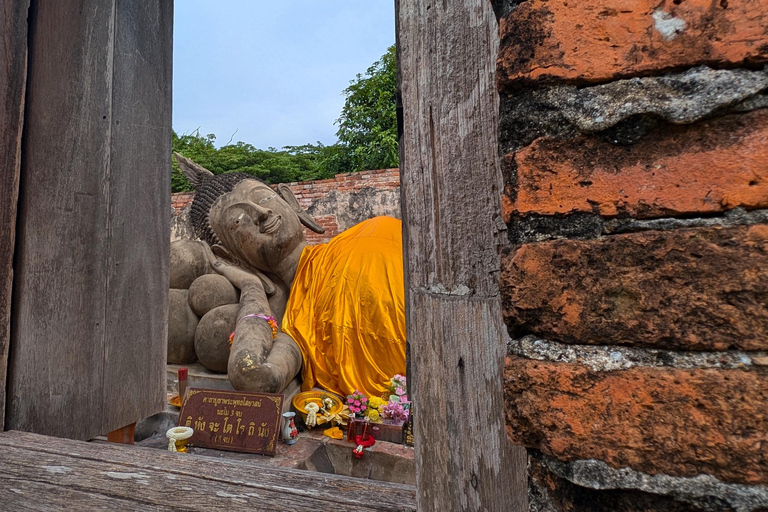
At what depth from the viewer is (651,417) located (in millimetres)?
374

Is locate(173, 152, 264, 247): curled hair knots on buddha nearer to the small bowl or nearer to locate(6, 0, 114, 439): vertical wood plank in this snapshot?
the small bowl

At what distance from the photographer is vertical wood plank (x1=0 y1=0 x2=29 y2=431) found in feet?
3.60

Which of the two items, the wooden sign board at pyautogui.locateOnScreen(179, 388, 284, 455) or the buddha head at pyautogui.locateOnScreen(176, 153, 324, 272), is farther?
the buddha head at pyautogui.locateOnScreen(176, 153, 324, 272)

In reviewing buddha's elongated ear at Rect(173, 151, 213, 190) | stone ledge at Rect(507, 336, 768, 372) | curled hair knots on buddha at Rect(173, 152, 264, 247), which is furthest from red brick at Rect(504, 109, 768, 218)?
buddha's elongated ear at Rect(173, 151, 213, 190)

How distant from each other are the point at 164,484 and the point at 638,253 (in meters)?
0.90

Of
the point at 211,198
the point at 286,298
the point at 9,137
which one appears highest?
the point at 211,198

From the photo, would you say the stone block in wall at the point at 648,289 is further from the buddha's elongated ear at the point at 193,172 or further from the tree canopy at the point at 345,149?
the tree canopy at the point at 345,149

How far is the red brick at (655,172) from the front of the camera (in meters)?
0.37

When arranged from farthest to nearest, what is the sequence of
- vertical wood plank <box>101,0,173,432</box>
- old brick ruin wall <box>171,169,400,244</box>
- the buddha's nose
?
old brick ruin wall <box>171,169,400,244</box>
the buddha's nose
vertical wood plank <box>101,0,173,432</box>

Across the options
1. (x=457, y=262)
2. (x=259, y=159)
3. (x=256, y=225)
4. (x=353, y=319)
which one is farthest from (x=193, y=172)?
(x=259, y=159)

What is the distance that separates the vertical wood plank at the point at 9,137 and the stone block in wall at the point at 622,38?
1245mm

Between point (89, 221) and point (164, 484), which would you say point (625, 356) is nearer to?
point (164, 484)

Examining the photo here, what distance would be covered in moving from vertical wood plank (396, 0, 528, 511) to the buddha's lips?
3654mm

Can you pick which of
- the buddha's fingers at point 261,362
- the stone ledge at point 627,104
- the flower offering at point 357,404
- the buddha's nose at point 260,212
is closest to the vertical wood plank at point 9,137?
the stone ledge at point 627,104
